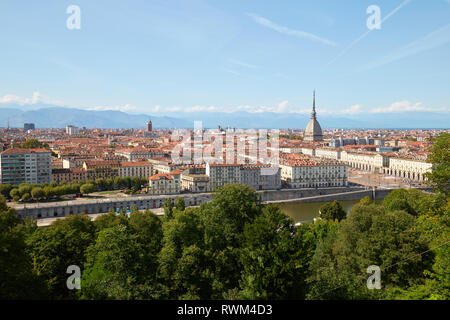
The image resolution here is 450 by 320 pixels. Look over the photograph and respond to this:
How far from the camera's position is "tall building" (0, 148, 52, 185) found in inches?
1090

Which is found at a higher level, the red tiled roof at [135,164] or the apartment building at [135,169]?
the red tiled roof at [135,164]

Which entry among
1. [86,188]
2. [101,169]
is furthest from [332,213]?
[101,169]

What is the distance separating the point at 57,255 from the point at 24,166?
23.1 meters

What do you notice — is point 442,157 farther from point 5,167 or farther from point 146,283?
point 5,167

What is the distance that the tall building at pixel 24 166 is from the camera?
27688 millimetres

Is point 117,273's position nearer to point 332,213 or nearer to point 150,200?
point 332,213

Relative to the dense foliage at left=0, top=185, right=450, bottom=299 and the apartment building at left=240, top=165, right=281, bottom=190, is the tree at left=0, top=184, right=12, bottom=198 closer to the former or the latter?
the apartment building at left=240, top=165, right=281, bottom=190

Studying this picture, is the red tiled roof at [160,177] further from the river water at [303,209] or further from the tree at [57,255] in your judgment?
the tree at [57,255]

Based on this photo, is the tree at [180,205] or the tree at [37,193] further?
the tree at [37,193]

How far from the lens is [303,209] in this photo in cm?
2467

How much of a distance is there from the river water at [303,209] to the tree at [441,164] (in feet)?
46.8

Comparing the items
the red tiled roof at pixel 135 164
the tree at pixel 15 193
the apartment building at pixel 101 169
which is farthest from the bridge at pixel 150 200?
the red tiled roof at pixel 135 164

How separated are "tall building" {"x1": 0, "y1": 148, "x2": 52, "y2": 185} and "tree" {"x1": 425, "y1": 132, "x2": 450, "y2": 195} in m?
28.0

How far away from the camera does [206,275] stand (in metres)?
6.54
